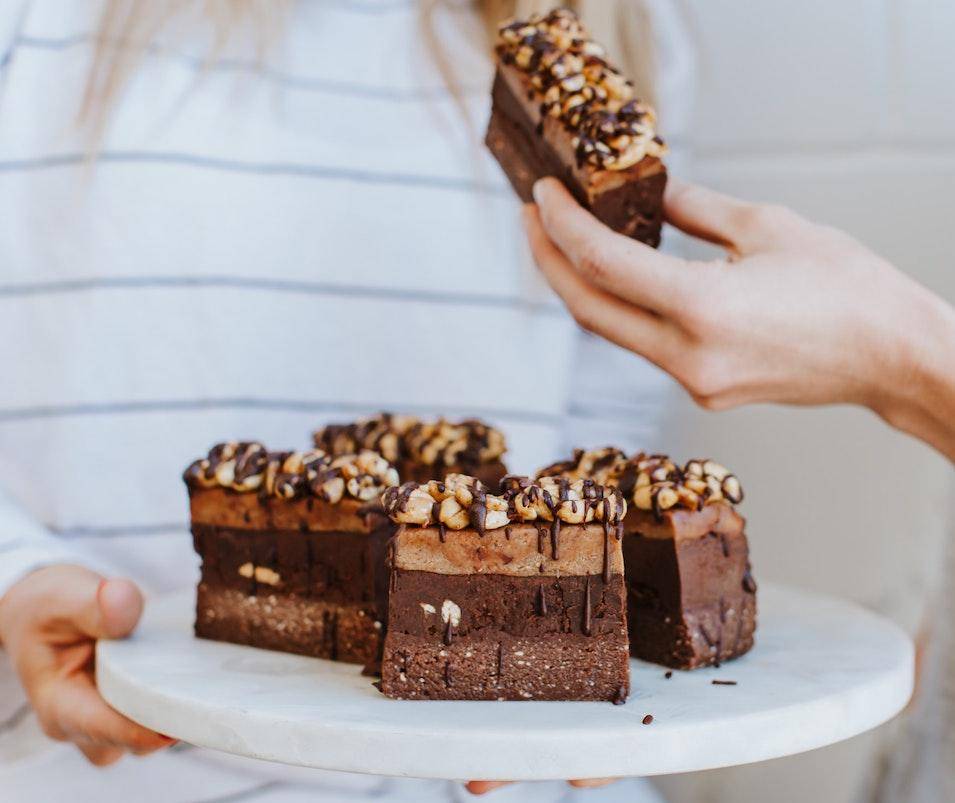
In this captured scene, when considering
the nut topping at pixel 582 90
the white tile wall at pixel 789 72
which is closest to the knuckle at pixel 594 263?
the nut topping at pixel 582 90

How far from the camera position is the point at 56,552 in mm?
1492

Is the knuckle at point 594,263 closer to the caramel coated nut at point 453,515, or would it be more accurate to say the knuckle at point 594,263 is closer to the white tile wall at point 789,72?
the caramel coated nut at point 453,515

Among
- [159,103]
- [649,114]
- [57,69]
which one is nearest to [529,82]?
[649,114]

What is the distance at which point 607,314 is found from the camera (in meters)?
1.29

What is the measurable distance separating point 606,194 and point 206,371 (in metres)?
0.80

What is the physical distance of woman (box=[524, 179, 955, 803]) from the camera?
1.22m

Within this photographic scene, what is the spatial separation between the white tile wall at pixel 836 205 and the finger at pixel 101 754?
1345 mm

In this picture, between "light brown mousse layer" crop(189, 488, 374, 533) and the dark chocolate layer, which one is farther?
"light brown mousse layer" crop(189, 488, 374, 533)

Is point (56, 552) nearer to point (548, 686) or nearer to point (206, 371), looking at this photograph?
point (206, 371)

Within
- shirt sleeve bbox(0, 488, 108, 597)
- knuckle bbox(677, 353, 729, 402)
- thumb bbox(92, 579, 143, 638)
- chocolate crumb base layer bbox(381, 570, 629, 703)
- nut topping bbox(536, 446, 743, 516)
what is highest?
knuckle bbox(677, 353, 729, 402)

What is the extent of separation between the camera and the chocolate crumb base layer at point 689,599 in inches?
47.2

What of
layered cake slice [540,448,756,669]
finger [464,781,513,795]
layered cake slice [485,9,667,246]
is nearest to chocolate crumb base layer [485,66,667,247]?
layered cake slice [485,9,667,246]

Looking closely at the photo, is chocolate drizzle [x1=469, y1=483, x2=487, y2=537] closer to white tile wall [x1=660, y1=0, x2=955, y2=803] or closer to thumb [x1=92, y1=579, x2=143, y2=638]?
thumb [x1=92, y1=579, x2=143, y2=638]

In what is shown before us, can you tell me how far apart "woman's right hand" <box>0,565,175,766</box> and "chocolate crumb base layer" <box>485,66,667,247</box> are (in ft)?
2.27
